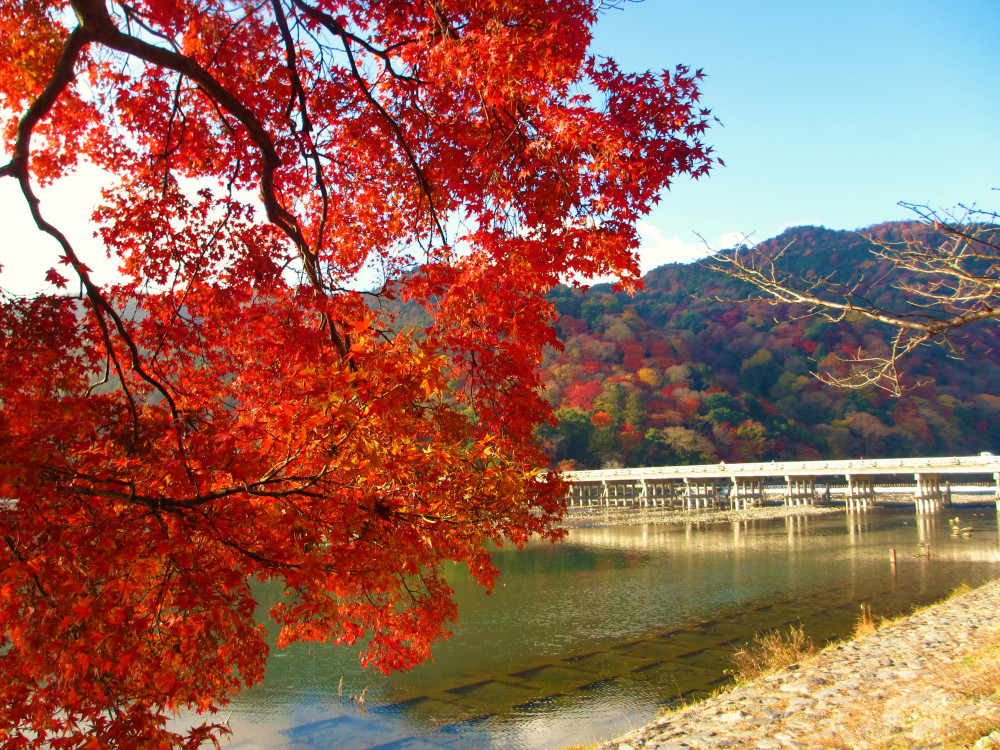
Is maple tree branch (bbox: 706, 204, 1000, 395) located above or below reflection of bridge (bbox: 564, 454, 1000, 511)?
above

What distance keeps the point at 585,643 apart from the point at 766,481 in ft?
171

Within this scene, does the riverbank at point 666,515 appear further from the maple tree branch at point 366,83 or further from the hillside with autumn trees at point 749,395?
the maple tree branch at point 366,83

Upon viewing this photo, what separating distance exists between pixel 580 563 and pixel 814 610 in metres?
9.82

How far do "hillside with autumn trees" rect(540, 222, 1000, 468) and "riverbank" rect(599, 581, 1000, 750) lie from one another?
38.7 meters

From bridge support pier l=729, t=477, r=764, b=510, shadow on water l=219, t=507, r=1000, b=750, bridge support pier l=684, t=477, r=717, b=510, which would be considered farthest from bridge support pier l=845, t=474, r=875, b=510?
shadow on water l=219, t=507, r=1000, b=750

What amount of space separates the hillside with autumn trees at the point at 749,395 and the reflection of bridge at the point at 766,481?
9.01ft

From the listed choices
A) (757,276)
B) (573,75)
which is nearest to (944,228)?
(757,276)

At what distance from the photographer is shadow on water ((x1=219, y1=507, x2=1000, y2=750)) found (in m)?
8.99

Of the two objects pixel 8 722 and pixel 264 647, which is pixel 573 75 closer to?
pixel 264 647

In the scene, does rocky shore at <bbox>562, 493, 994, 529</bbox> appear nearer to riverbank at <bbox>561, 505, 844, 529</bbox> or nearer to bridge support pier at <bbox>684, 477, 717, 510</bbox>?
riverbank at <bbox>561, 505, 844, 529</bbox>

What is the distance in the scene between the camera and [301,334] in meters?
4.94

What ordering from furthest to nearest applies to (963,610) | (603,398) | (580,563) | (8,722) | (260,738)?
1. (603,398)
2. (580,563)
3. (963,610)
4. (260,738)
5. (8,722)

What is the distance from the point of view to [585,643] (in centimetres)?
1268

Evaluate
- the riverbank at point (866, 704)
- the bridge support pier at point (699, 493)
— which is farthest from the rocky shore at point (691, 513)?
the riverbank at point (866, 704)
